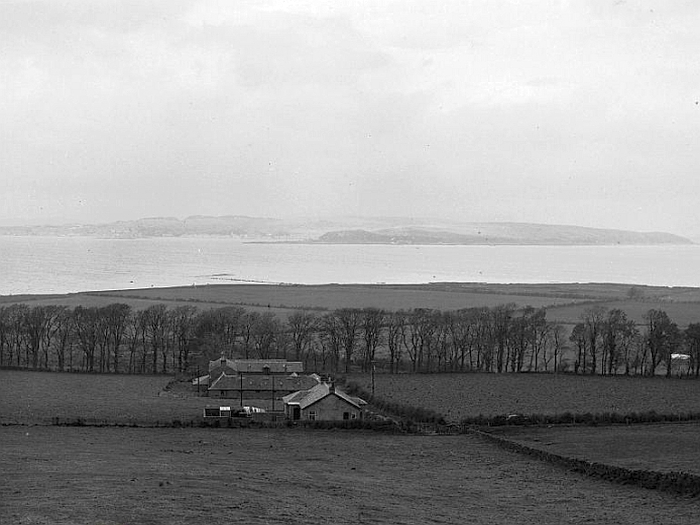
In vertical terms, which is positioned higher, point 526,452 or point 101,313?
point 101,313

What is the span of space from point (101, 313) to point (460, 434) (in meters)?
32.0

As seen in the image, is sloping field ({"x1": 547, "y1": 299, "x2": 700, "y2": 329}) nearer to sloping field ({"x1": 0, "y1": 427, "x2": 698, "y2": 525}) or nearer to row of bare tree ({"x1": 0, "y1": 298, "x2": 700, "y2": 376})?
row of bare tree ({"x1": 0, "y1": 298, "x2": 700, "y2": 376})

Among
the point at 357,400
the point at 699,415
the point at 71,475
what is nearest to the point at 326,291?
the point at 357,400

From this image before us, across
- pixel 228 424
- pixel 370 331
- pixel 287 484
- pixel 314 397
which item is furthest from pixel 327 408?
pixel 370 331

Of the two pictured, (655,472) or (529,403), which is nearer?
(655,472)

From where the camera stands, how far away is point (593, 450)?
29.6 metres

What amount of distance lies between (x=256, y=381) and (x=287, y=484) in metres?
24.0

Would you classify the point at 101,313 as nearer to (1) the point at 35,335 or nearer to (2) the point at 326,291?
(1) the point at 35,335

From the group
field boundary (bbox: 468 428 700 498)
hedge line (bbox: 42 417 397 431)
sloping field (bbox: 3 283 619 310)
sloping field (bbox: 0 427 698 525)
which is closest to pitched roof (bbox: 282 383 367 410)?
hedge line (bbox: 42 417 397 431)

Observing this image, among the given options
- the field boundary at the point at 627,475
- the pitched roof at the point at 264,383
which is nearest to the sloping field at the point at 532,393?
the pitched roof at the point at 264,383

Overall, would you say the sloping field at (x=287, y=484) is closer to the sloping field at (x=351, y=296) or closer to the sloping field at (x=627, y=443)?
the sloping field at (x=627, y=443)

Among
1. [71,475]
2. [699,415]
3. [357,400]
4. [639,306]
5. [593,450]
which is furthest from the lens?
[639,306]

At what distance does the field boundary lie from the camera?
22.3 meters

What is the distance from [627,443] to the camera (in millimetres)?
30906
